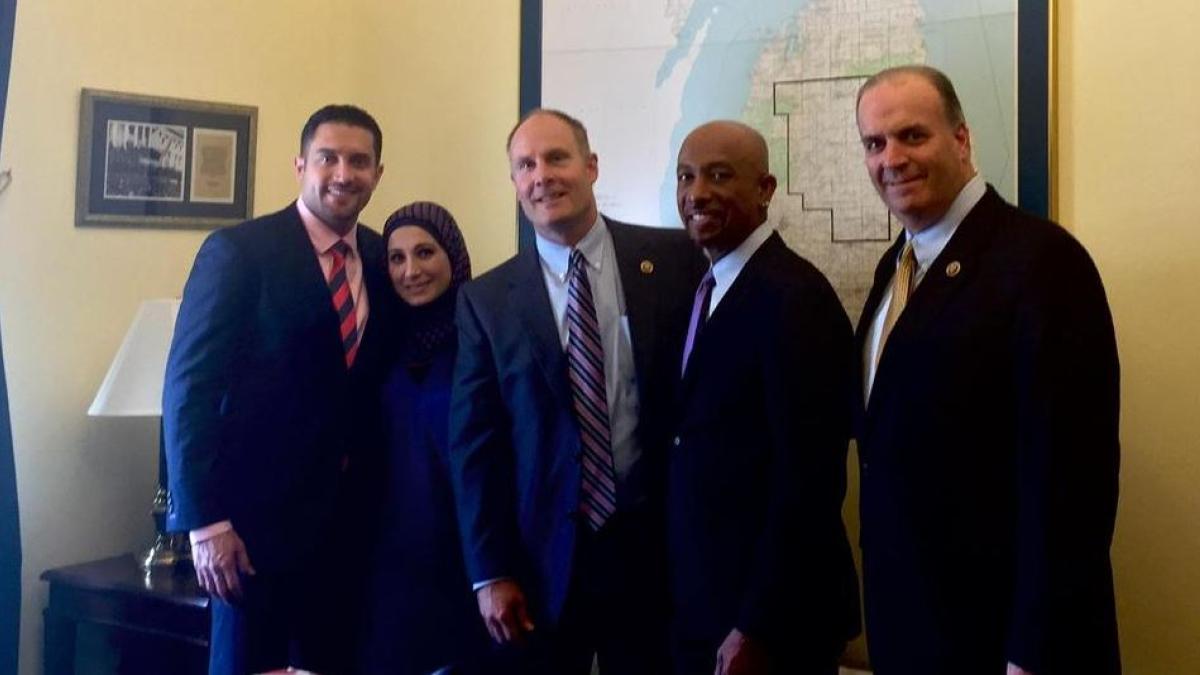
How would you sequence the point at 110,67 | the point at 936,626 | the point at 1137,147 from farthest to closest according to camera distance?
the point at 110,67 < the point at 1137,147 < the point at 936,626

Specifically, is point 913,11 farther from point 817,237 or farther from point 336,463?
point 336,463

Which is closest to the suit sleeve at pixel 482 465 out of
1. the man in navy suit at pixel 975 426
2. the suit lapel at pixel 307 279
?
the suit lapel at pixel 307 279

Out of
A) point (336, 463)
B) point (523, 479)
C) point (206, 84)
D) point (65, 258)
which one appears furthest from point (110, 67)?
point (523, 479)

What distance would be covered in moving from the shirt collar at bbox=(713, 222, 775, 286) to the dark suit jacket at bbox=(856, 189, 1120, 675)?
0.37m

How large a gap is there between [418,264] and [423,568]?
62 centimetres

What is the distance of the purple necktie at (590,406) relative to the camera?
2.15 meters

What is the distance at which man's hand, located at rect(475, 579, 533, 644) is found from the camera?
2.16 metres

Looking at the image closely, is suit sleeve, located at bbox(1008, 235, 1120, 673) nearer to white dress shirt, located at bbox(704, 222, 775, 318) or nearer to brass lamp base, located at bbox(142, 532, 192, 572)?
white dress shirt, located at bbox(704, 222, 775, 318)

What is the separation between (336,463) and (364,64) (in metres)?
1.41

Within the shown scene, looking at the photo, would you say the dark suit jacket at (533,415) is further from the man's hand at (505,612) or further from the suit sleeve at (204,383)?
the suit sleeve at (204,383)

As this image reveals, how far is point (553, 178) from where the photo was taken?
88.0 inches

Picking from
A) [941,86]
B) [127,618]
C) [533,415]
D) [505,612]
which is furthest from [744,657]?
[127,618]

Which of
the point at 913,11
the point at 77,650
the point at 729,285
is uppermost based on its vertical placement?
the point at 913,11

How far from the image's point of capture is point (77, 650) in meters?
2.76
